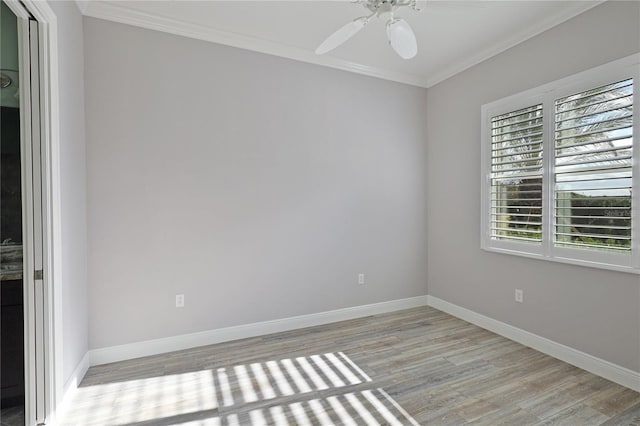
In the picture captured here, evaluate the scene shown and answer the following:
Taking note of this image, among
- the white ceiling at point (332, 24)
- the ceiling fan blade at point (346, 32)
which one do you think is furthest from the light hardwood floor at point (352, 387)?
the white ceiling at point (332, 24)

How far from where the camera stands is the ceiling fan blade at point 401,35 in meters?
1.85

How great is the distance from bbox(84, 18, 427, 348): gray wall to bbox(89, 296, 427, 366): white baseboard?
0.23 feet

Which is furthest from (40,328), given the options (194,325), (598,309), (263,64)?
(598,309)

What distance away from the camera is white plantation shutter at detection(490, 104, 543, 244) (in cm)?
283

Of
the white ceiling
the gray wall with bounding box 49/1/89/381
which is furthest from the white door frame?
the white ceiling

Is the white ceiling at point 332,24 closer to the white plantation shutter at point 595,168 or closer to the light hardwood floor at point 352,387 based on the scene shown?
the white plantation shutter at point 595,168

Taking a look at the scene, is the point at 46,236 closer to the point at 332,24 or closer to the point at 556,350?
the point at 332,24

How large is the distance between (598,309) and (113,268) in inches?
151

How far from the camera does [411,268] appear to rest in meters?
3.99

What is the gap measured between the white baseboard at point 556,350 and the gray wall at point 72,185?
3600 millimetres

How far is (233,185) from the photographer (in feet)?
9.86

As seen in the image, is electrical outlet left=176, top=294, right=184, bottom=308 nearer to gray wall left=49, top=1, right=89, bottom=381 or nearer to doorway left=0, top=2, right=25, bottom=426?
gray wall left=49, top=1, right=89, bottom=381

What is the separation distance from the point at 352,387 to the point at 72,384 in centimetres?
192

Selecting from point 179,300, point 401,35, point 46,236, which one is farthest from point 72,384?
point 401,35
